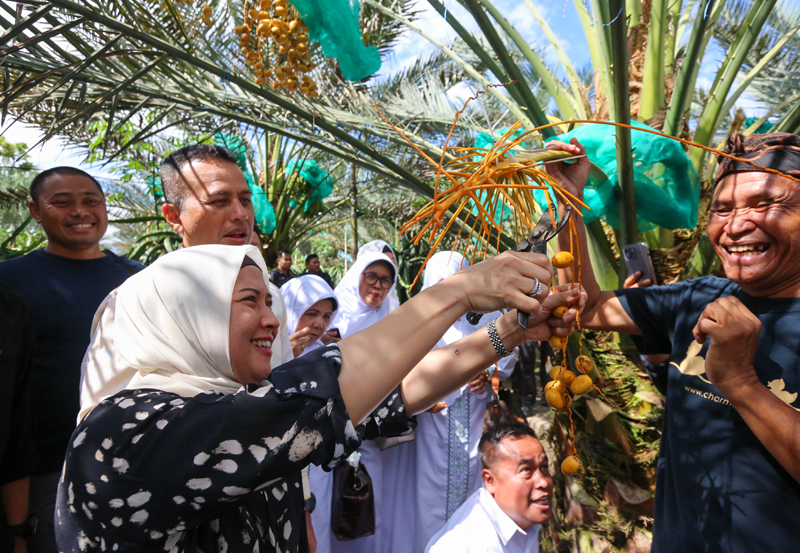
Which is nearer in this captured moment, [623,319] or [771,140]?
[771,140]

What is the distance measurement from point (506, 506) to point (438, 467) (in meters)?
1.04

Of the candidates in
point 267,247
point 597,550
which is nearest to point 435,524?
point 597,550

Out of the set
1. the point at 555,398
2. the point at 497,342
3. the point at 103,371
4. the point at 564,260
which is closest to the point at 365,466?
the point at 497,342

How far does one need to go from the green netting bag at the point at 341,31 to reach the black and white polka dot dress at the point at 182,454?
1.99 metres

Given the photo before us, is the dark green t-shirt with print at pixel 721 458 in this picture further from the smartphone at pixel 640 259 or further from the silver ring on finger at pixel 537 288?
the silver ring on finger at pixel 537 288

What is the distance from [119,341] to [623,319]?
62.5 inches

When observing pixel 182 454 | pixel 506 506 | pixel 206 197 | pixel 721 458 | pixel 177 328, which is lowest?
pixel 506 506

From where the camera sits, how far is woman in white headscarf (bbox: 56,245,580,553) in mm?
1001

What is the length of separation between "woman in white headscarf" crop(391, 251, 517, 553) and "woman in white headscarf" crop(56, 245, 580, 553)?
6.63 ft

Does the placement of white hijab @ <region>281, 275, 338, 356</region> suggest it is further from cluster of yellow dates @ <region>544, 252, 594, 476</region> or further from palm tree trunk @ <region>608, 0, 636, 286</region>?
cluster of yellow dates @ <region>544, 252, 594, 476</region>

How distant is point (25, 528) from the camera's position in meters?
1.91

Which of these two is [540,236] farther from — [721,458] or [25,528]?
[25,528]

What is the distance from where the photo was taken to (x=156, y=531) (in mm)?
1026

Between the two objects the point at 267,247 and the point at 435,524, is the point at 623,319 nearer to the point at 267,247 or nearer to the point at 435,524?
the point at 435,524
